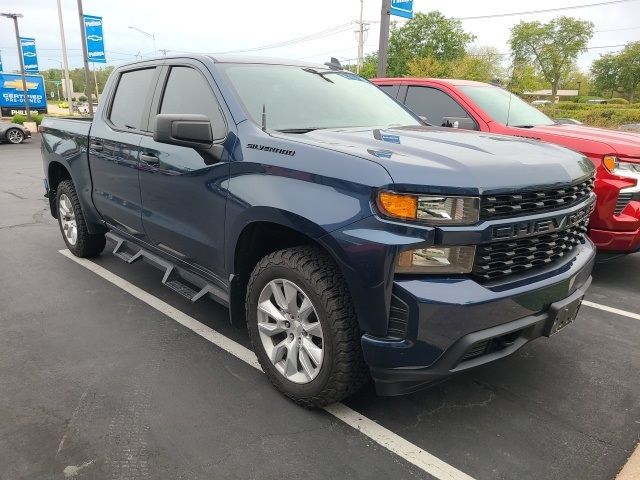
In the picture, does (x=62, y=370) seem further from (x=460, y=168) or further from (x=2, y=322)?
(x=460, y=168)

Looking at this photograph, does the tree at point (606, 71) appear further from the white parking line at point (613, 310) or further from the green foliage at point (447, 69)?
the white parking line at point (613, 310)

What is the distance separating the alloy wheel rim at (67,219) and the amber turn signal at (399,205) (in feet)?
13.1

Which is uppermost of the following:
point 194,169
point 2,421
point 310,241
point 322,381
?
point 194,169

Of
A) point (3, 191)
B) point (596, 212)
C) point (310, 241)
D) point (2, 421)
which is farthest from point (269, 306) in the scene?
point (3, 191)

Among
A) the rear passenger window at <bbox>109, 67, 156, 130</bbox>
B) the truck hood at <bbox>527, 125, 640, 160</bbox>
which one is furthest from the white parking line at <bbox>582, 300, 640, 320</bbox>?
the rear passenger window at <bbox>109, 67, 156, 130</bbox>

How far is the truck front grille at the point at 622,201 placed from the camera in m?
4.38

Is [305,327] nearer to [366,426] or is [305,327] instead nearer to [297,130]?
[366,426]

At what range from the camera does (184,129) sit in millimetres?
2809

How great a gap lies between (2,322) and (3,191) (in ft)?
23.5

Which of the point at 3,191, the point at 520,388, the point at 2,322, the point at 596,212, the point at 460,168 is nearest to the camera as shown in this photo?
the point at 460,168

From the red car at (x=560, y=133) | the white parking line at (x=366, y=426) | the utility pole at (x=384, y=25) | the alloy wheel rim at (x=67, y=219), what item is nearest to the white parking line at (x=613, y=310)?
the red car at (x=560, y=133)

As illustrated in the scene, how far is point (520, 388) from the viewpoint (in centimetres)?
301

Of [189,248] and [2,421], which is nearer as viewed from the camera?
[2,421]

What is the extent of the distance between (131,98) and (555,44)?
3480 inches
